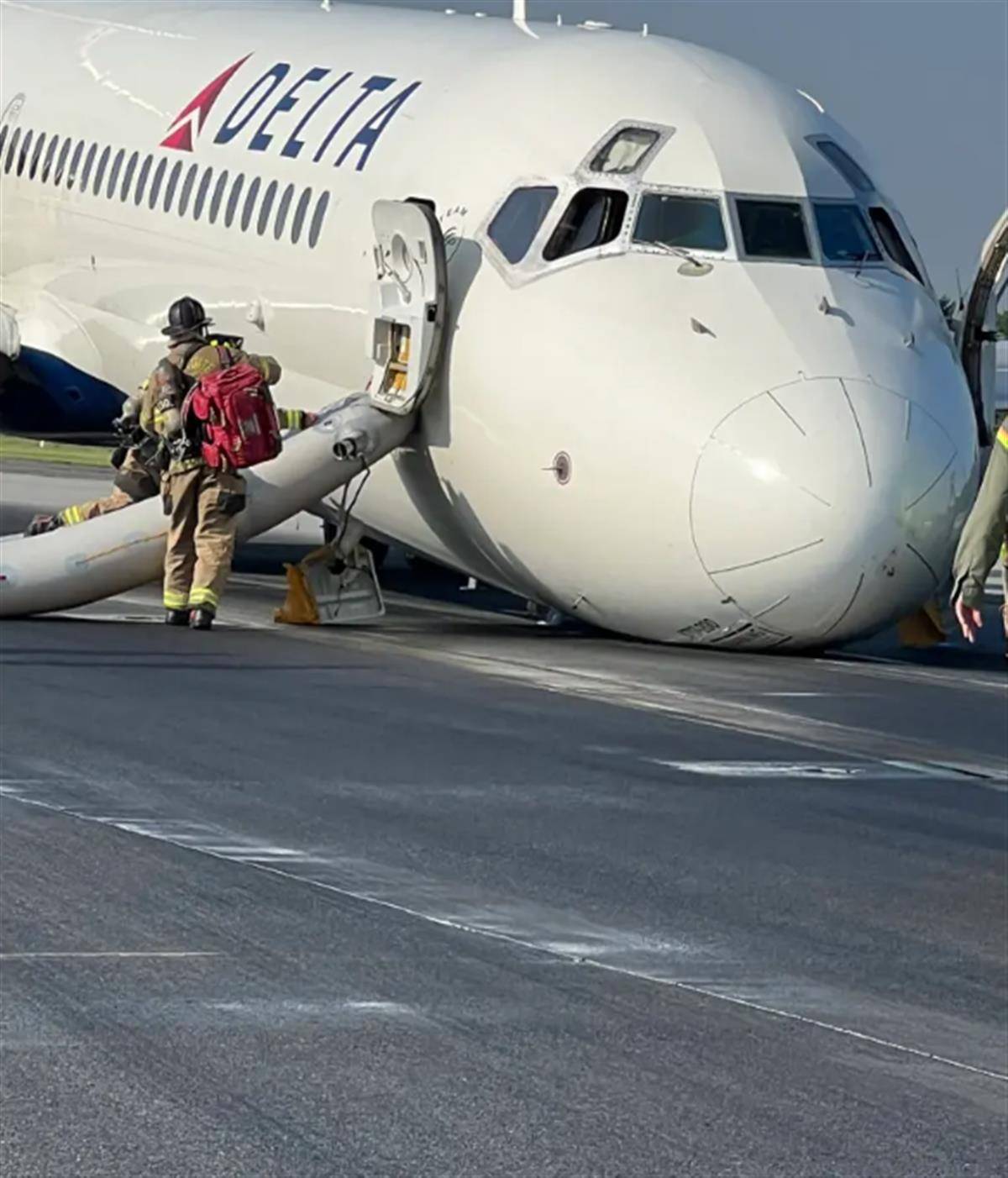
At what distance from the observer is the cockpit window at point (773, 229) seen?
64.2 feet

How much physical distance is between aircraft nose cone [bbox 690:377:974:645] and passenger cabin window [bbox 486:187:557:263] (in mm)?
2324

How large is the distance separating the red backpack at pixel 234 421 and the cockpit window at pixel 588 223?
227cm

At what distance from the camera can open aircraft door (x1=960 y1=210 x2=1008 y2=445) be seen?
21.8 meters

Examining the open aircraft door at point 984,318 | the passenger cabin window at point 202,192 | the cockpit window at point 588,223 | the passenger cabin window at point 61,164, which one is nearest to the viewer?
the cockpit window at point 588,223

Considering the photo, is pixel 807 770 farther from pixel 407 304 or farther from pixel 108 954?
pixel 407 304

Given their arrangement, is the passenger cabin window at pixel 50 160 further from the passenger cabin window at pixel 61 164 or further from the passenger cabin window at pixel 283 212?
the passenger cabin window at pixel 283 212

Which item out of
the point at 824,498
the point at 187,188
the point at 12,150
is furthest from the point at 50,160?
the point at 824,498

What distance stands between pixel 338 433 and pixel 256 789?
315 inches

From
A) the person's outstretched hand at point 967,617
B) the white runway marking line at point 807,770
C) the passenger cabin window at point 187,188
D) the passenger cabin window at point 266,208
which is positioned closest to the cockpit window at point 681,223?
the passenger cabin window at point 266,208

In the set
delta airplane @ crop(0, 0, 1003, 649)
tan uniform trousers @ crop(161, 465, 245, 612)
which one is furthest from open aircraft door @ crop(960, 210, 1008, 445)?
tan uniform trousers @ crop(161, 465, 245, 612)

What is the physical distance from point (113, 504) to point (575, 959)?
13.2 m

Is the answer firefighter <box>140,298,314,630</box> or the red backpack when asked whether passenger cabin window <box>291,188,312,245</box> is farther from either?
the red backpack

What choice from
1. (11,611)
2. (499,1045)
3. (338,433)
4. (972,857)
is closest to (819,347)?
(338,433)

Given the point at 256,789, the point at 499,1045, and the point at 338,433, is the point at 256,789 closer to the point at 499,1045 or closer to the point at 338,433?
the point at 499,1045
